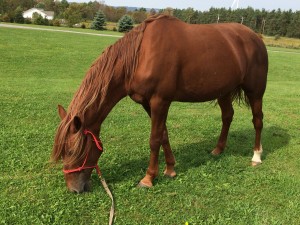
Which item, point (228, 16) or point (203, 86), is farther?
point (228, 16)

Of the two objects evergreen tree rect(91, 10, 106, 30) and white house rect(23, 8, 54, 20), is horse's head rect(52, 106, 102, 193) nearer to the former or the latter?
evergreen tree rect(91, 10, 106, 30)

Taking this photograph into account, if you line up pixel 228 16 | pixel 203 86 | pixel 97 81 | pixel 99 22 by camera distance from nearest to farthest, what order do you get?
pixel 97 81 → pixel 203 86 → pixel 99 22 → pixel 228 16

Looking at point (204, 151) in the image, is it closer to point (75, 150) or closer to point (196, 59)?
point (196, 59)

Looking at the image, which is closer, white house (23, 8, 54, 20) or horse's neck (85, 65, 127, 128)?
horse's neck (85, 65, 127, 128)

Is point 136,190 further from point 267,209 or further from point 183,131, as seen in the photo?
point 183,131

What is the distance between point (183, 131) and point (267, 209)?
271 cm

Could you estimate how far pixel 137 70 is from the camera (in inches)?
144

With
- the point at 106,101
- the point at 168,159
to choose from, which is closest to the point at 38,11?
the point at 168,159

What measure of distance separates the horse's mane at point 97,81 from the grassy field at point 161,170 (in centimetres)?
66

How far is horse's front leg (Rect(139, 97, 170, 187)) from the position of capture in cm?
378

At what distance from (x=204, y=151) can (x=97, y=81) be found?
99.1 inches

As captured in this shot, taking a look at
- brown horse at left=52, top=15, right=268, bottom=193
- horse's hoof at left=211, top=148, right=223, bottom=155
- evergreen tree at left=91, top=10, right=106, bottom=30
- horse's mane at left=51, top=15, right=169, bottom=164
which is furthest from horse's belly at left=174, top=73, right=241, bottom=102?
evergreen tree at left=91, top=10, right=106, bottom=30

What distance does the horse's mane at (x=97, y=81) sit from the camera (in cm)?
335

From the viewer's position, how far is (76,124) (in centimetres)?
333
